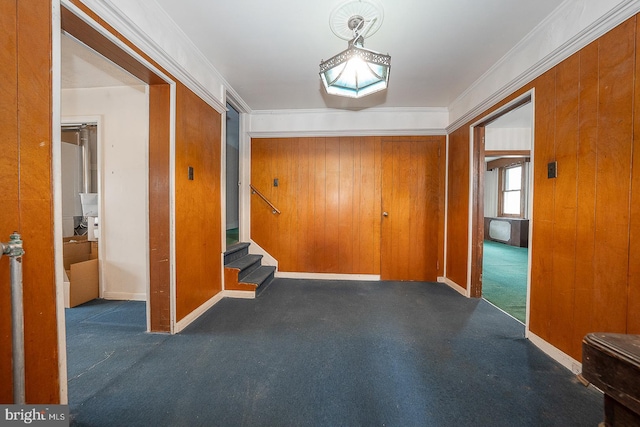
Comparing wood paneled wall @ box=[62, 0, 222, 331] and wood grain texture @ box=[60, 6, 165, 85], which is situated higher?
wood grain texture @ box=[60, 6, 165, 85]

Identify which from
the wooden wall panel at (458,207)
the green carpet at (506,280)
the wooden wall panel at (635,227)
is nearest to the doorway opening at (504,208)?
the green carpet at (506,280)

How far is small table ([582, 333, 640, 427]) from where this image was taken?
636mm

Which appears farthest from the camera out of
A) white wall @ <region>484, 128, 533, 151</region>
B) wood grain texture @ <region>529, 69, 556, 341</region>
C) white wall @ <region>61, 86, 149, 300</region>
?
white wall @ <region>484, 128, 533, 151</region>

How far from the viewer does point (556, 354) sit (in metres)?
1.67

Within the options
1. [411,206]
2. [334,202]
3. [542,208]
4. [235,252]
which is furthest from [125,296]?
[542,208]

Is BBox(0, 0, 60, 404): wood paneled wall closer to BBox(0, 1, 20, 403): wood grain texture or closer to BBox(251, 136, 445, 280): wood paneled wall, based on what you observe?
BBox(0, 1, 20, 403): wood grain texture

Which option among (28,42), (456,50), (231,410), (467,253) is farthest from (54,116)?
(467,253)

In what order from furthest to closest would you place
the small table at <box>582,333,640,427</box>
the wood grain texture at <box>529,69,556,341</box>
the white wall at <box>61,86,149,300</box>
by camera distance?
the white wall at <box>61,86,149,300</box> → the wood grain texture at <box>529,69,556,341</box> → the small table at <box>582,333,640,427</box>

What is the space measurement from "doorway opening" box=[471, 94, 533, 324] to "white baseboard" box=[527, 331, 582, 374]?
18 centimetres

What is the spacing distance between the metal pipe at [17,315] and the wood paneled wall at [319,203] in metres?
2.72

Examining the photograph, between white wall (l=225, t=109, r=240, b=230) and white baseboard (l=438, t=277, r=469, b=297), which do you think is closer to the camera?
white baseboard (l=438, t=277, r=469, b=297)

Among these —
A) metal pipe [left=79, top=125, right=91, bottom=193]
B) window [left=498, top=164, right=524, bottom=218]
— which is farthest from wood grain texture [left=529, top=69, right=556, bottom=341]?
window [left=498, top=164, right=524, bottom=218]

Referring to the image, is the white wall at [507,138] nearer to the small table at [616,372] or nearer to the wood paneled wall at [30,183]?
the small table at [616,372]

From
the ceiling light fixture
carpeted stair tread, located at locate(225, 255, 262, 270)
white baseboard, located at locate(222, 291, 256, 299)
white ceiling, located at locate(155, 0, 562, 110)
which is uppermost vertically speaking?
white ceiling, located at locate(155, 0, 562, 110)
